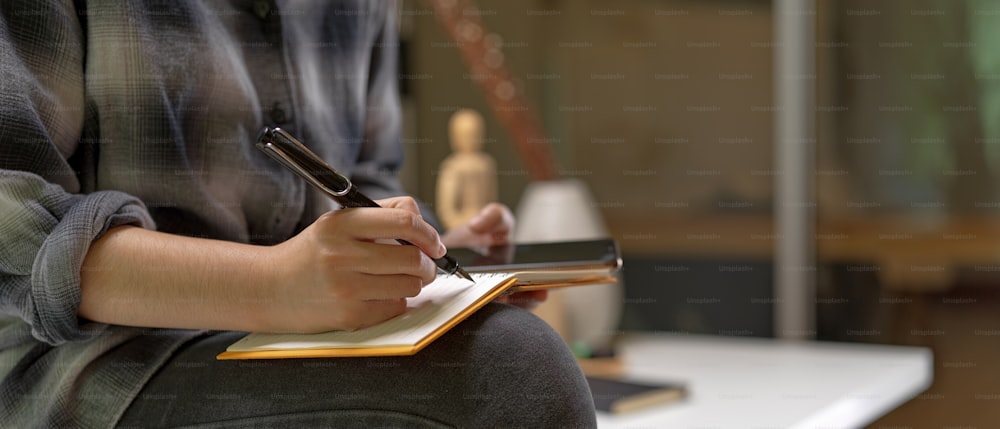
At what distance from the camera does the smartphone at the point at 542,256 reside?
78cm

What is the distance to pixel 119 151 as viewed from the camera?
0.74 meters

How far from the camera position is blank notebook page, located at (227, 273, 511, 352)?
0.60 meters

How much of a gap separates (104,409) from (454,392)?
0.85 feet

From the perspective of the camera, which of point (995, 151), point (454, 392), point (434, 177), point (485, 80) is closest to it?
point (454, 392)

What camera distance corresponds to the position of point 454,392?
61 centimetres

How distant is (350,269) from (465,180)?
1.17 meters

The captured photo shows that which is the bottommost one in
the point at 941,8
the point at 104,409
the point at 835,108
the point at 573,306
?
the point at 573,306

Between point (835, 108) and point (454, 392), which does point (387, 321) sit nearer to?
point (454, 392)

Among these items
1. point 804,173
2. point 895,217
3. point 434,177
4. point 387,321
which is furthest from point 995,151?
point 387,321

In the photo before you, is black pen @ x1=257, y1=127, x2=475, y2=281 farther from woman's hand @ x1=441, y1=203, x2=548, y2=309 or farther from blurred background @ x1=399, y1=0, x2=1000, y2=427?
blurred background @ x1=399, y1=0, x2=1000, y2=427

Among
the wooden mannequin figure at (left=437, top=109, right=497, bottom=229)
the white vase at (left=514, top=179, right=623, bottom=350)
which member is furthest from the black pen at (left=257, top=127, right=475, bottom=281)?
the wooden mannequin figure at (left=437, top=109, right=497, bottom=229)

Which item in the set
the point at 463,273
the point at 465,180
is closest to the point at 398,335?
the point at 463,273

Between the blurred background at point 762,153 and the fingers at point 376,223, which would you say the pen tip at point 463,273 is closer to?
the fingers at point 376,223

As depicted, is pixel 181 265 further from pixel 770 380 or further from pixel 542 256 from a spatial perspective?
pixel 770 380
